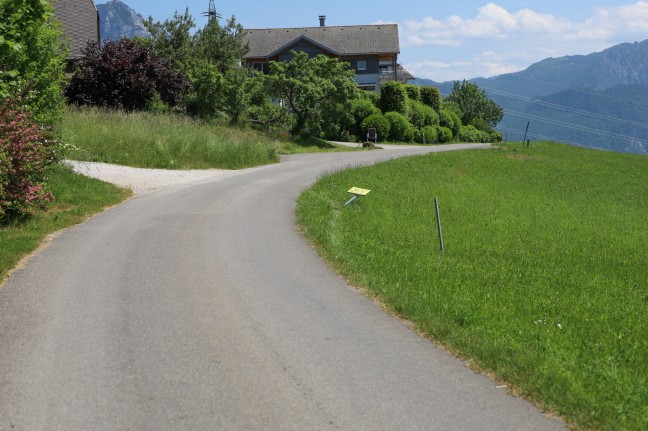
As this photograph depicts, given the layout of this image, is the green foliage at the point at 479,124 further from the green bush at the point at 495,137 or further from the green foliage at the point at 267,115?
the green foliage at the point at 267,115

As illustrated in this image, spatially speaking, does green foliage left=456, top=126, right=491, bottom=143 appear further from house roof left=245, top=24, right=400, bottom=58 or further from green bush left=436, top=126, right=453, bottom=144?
house roof left=245, top=24, right=400, bottom=58

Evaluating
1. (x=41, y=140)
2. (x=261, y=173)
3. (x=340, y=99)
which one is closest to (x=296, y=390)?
(x=41, y=140)

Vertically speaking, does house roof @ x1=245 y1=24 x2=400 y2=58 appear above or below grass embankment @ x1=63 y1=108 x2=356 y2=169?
above

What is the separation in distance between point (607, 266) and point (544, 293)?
4.39 meters

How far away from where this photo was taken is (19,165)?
14633 mm

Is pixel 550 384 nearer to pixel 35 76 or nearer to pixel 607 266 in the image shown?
pixel 607 266

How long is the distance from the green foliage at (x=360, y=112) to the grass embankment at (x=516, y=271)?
21.1m

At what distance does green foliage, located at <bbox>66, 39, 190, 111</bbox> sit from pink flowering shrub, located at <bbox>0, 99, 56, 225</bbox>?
18945mm

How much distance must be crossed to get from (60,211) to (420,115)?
43.8m

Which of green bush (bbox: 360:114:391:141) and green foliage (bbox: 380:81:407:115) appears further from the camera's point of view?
green foliage (bbox: 380:81:407:115)

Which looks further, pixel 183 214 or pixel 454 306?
pixel 183 214

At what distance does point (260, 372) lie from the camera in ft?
23.0

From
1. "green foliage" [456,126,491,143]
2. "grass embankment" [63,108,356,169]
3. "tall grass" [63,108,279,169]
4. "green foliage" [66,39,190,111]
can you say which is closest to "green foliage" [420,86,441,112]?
"green foliage" [456,126,491,143]

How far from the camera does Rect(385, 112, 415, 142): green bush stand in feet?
173
